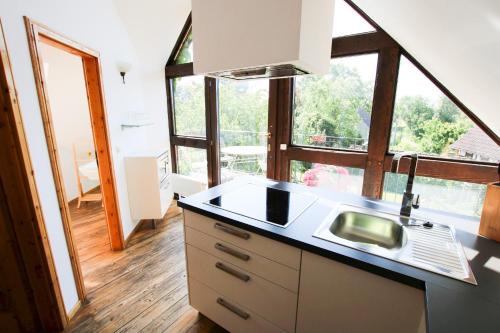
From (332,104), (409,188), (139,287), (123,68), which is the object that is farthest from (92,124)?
(409,188)

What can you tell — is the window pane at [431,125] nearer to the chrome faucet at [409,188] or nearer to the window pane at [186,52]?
the chrome faucet at [409,188]

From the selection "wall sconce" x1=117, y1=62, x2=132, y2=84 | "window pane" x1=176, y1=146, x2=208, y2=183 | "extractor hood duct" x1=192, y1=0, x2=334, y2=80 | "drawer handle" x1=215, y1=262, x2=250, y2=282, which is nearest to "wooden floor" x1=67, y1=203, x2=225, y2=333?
"drawer handle" x1=215, y1=262, x2=250, y2=282

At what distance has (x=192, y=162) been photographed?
3.92 meters

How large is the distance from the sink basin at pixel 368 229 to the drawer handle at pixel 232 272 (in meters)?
0.55

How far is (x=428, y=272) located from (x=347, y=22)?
2.30 metres

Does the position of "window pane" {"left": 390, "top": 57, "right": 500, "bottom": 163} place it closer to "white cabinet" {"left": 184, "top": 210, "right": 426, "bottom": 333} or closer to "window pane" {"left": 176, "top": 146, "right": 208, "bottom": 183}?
"white cabinet" {"left": 184, "top": 210, "right": 426, "bottom": 333}

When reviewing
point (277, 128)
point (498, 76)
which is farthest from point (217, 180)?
point (498, 76)

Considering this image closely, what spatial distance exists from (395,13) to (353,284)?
5.60 feet

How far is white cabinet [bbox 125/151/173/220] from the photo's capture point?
2746mm

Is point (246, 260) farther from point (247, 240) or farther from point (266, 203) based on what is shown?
point (266, 203)

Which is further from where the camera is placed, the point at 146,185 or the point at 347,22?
Answer: the point at 146,185

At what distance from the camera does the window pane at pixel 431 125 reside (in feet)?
6.31

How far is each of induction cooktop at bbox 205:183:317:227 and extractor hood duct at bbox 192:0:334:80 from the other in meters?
0.78

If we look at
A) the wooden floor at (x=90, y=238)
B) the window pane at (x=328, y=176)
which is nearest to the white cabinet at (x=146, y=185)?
the wooden floor at (x=90, y=238)
